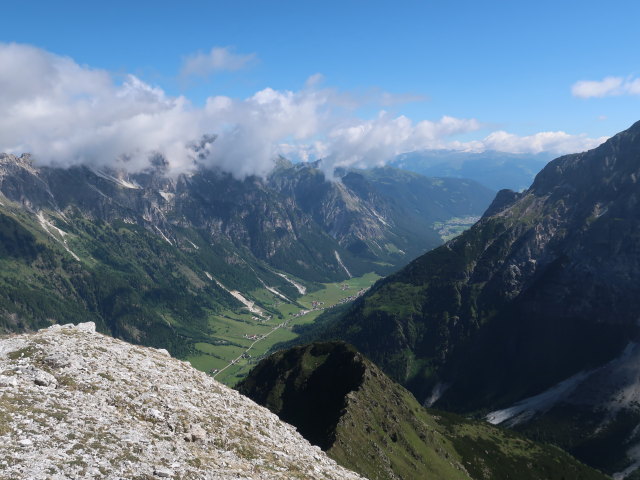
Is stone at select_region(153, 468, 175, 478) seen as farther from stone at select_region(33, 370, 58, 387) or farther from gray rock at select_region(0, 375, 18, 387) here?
gray rock at select_region(0, 375, 18, 387)

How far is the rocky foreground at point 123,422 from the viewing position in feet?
141

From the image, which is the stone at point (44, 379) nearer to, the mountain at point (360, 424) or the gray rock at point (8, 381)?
the gray rock at point (8, 381)

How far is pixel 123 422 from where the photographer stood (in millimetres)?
52062

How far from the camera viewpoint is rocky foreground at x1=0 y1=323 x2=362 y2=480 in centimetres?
4309

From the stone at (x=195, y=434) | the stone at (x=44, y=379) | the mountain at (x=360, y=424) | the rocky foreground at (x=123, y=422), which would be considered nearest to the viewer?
the rocky foreground at (x=123, y=422)

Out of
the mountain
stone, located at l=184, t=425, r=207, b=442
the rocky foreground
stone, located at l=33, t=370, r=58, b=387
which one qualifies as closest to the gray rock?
the rocky foreground

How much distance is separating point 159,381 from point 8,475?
2819 cm

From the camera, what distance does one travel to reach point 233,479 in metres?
48.0

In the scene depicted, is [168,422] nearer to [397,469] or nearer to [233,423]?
[233,423]

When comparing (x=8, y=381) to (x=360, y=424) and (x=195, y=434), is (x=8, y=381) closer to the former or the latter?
(x=195, y=434)

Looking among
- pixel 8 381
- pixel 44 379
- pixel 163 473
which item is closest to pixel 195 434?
pixel 163 473

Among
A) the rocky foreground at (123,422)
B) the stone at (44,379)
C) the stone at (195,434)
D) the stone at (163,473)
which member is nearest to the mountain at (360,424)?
the rocky foreground at (123,422)

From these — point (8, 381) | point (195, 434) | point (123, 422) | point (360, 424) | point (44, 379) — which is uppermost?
point (8, 381)

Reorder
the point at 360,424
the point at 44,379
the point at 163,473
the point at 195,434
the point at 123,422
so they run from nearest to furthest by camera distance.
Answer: the point at 163,473 → the point at 123,422 → the point at 195,434 → the point at 44,379 → the point at 360,424
